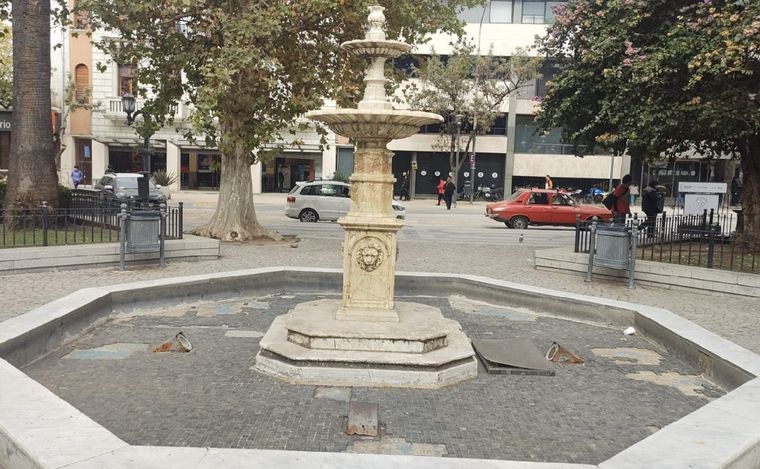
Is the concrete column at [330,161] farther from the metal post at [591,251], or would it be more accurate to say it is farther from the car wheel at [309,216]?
the metal post at [591,251]

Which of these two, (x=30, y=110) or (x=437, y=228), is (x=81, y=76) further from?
(x=30, y=110)

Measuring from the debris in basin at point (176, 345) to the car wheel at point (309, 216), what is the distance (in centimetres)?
1745

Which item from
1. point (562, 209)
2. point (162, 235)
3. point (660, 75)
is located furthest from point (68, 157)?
point (660, 75)

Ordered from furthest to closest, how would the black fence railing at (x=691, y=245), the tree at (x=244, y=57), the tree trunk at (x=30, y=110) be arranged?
the tree at (x=244, y=57), the tree trunk at (x=30, y=110), the black fence railing at (x=691, y=245)

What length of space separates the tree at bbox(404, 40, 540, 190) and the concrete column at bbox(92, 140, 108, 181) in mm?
20629

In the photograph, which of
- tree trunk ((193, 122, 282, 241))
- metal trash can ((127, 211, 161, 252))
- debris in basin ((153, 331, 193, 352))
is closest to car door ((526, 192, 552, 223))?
tree trunk ((193, 122, 282, 241))

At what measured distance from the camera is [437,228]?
24234 millimetres

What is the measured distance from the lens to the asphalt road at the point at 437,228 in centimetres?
2019

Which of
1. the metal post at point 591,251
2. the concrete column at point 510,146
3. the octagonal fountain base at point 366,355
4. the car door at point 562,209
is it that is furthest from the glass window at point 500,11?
the octagonal fountain base at point 366,355

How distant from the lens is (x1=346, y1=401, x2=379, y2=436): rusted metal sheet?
16.4 feet

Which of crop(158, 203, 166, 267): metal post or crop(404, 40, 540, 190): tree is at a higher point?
crop(404, 40, 540, 190): tree

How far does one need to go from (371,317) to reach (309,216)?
18.0 m

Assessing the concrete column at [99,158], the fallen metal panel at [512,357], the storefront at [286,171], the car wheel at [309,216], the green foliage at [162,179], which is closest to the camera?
the fallen metal panel at [512,357]

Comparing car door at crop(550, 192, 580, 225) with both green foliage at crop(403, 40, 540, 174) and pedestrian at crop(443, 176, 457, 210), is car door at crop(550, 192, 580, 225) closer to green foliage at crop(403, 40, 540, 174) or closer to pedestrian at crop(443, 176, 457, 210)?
pedestrian at crop(443, 176, 457, 210)
